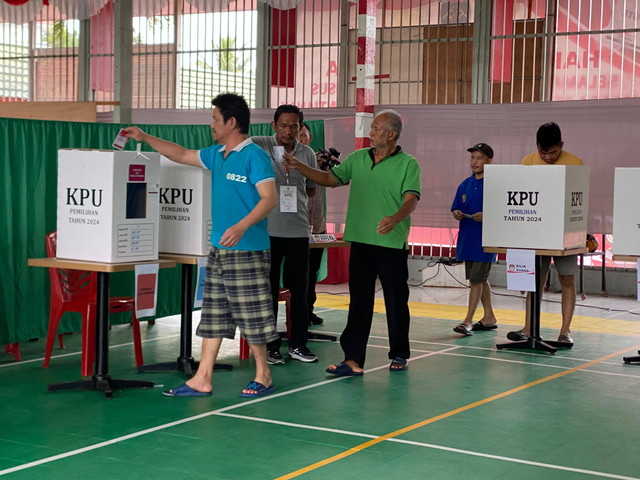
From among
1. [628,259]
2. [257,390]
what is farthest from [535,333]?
[257,390]

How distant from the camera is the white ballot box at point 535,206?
705 cm

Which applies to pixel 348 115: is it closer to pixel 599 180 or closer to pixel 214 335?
pixel 599 180

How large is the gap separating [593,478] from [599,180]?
7021mm

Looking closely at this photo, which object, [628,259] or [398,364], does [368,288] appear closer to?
[398,364]

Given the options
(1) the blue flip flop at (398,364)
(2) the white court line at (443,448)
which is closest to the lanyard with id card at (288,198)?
(1) the blue flip flop at (398,364)

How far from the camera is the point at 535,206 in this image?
23.4ft

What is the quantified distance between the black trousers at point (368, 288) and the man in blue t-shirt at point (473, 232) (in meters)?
2.19

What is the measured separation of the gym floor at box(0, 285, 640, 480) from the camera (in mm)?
4273

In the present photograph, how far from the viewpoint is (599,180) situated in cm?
1072

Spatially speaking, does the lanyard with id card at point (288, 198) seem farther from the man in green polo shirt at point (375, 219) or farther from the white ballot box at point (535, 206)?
the white ballot box at point (535, 206)

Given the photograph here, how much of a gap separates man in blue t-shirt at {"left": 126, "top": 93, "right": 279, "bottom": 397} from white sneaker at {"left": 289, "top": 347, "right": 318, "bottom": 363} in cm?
120

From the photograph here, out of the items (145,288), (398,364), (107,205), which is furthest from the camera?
(398,364)

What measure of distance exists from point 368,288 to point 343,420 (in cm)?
137

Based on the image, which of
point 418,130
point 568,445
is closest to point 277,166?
point 568,445
